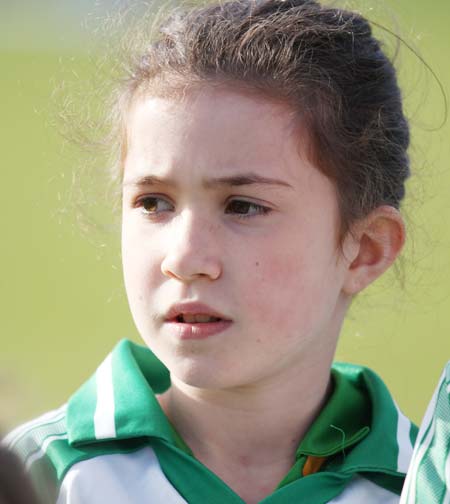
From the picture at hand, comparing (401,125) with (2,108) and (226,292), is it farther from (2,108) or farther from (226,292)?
(2,108)

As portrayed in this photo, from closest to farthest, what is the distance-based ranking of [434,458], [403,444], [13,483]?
1. [13,483]
2. [434,458]
3. [403,444]

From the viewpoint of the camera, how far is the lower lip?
1.65 meters

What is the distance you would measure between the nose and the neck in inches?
10.2

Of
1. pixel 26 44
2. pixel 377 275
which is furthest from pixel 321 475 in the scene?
pixel 26 44

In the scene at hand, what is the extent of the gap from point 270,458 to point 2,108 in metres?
4.94

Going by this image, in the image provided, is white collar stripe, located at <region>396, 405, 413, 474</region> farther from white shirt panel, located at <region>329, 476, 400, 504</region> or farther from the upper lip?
the upper lip

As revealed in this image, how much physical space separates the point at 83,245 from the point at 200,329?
364 cm

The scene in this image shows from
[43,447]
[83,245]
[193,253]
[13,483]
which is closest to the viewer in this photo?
[13,483]

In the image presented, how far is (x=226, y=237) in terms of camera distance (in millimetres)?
1654

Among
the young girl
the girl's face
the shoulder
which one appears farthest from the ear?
the shoulder

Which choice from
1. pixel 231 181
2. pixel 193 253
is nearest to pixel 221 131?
pixel 231 181

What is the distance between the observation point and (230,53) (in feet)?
5.87

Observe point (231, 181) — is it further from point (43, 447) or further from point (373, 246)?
point (43, 447)

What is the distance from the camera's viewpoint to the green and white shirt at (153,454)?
1.67m
